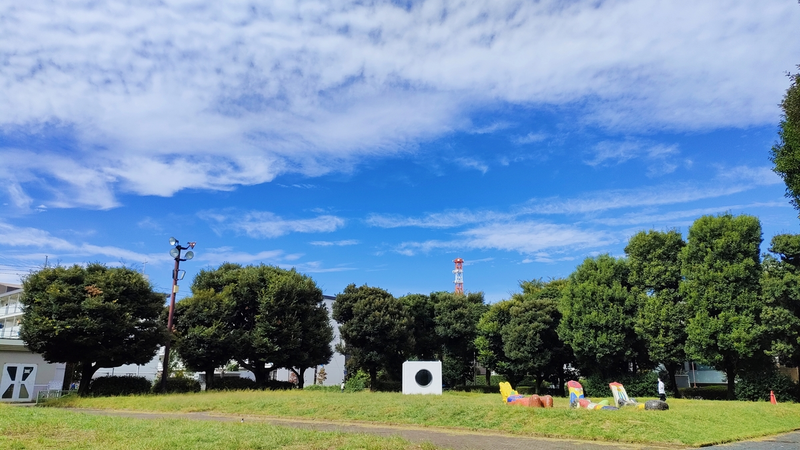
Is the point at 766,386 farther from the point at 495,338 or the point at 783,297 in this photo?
the point at 495,338

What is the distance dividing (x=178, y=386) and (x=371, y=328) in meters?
11.2

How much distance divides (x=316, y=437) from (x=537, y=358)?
23.3 meters

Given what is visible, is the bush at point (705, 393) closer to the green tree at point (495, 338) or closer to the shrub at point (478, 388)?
the green tree at point (495, 338)

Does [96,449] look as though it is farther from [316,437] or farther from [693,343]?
[693,343]

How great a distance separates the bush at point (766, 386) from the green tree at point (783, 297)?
969 millimetres

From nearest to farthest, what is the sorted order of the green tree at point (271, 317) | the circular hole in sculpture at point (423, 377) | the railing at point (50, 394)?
1. the railing at point (50, 394)
2. the circular hole in sculpture at point (423, 377)
3. the green tree at point (271, 317)

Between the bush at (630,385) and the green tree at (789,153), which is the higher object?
the green tree at (789,153)

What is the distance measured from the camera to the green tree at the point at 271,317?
29.5 meters

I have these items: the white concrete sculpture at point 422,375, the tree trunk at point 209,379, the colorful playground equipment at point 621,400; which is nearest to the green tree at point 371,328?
the white concrete sculpture at point 422,375

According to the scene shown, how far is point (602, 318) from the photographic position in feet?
91.8

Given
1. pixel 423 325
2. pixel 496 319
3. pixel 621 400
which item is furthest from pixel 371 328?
pixel 621 400

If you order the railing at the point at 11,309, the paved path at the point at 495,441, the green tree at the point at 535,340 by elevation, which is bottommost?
the paved path at the point at 495,441

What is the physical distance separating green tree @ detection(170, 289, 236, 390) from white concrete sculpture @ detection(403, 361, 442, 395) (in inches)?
378

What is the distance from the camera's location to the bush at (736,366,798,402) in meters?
24.6
